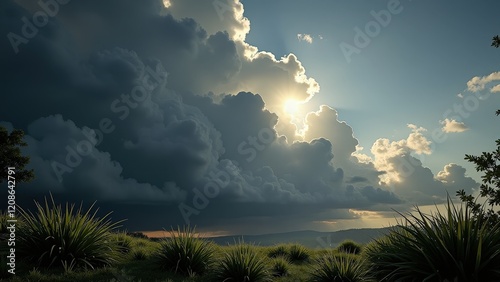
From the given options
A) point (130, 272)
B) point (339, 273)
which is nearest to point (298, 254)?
point (339, 273)

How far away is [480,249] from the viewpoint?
8453 millimetres

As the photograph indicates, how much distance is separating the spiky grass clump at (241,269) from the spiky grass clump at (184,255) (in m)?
0.94

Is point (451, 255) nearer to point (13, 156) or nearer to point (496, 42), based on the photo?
point (496, 42)

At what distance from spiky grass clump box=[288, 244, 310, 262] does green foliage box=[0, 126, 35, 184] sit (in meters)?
20.7

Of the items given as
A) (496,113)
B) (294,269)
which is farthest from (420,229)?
(294,269)

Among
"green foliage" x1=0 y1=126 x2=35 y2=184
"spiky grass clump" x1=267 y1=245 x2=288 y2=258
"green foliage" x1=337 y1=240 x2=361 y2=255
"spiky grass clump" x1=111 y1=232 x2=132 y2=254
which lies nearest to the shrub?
"spiky grass clump" x1=111 y1=232 x2=132 y2=254

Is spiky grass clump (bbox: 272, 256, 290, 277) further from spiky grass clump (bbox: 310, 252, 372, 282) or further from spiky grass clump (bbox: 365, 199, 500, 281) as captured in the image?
spiky grass clump (bbox: 365, 199, 500, 281)

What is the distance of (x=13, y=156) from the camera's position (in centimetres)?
2781

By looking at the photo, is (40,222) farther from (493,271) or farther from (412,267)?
(493,271)

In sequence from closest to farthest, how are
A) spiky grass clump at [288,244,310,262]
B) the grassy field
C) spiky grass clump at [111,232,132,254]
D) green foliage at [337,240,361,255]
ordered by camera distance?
1. the grassy field
2. spiky grass clump at [111,232,132,254]
3. spiky grass clump at [288,244,310,262]
4. green foliage at [337,240,361,255]

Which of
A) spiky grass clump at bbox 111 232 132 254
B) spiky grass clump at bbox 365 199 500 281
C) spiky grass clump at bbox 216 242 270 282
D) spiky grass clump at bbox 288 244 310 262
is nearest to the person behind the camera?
spiky grass clump at bbox 365 199 500 281

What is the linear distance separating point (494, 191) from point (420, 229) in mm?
4757

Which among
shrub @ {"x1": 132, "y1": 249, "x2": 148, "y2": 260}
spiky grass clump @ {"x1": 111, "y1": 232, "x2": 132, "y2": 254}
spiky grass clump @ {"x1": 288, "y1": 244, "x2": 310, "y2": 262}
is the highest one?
spiky grass clump @ {"x1": 111, "y1": 232, "x2": 132, "y2": 254}

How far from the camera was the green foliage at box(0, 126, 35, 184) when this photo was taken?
27531 mm
